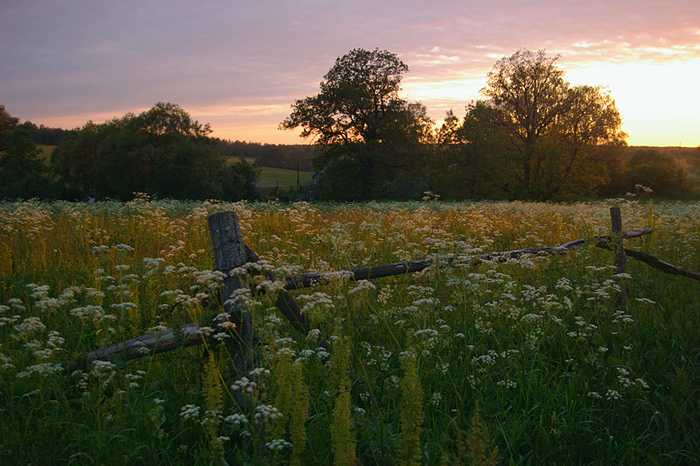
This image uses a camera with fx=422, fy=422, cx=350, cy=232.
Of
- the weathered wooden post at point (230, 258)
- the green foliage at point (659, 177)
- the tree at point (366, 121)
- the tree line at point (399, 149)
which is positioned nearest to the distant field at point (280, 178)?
the tree line at point (399, 149)

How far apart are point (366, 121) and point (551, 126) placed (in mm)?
21207

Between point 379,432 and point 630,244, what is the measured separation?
8374mm

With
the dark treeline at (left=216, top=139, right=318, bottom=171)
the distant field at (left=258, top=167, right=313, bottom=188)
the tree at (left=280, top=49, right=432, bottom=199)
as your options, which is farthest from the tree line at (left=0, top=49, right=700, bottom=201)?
the dark treeline at (left=216, top=139, right=318, bottom=171)

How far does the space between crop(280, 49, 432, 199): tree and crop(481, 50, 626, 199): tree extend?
12305 millimetres

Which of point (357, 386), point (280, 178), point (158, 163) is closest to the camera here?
point (357, 386)

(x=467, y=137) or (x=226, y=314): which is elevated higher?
(x=467, y=137)

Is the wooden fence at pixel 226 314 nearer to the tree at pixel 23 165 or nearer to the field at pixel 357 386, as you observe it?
the field at pixel 357 386

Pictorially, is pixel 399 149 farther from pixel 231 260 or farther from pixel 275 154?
pixel 275 154

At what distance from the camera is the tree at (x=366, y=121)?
41.1 m

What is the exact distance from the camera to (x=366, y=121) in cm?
4225

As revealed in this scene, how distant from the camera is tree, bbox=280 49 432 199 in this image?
4109cm

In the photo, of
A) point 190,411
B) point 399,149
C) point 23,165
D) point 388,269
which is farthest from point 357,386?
point 23,165

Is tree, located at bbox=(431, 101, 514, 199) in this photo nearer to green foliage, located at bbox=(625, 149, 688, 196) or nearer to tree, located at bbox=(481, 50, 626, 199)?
tree, located at bbox=(481, 50, 626, 199)

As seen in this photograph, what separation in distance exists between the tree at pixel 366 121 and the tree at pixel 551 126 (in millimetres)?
12305
